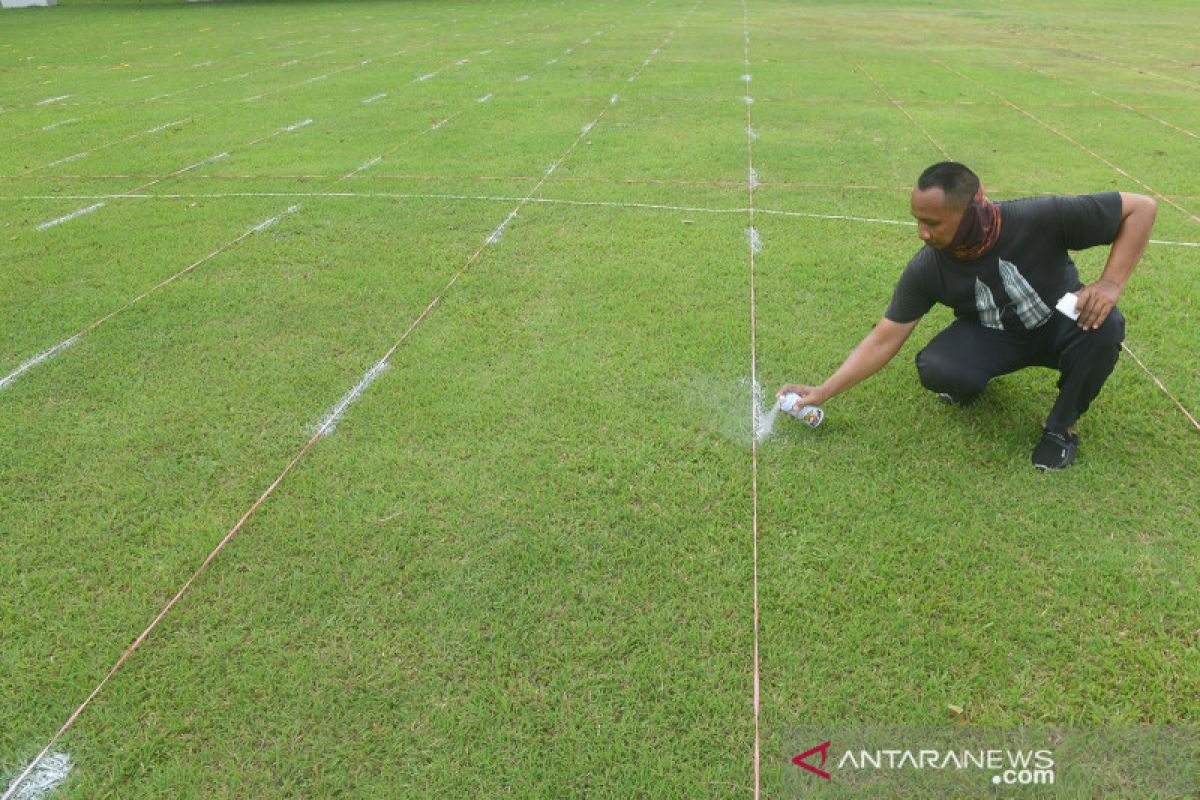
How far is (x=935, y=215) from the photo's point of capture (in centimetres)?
239

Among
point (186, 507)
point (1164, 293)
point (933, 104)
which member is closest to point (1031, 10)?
point (933, 104)

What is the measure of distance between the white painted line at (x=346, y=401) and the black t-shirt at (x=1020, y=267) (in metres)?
2.44

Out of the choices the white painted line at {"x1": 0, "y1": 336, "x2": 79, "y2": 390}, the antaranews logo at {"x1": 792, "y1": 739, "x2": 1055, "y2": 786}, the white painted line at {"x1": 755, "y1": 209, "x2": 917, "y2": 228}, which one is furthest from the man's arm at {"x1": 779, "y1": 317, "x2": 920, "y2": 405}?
the white painted line at {"x1": 0, "y1": 336, "x2": 79, "y2": 390}

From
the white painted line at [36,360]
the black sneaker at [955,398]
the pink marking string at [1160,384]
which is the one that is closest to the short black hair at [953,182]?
the black sneaker at [955,398]

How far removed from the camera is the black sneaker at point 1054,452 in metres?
2.76

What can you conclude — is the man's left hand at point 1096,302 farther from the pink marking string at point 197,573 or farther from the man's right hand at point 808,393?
the pink marking string at point 197,573

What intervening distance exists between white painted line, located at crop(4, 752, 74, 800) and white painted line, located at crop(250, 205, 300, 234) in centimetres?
413

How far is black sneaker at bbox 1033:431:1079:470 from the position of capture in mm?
2760

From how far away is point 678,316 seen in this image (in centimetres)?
392

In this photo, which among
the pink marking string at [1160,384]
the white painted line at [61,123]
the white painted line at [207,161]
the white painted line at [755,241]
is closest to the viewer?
the pink marking string at [1160,384]

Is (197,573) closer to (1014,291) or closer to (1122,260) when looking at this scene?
(1014,291)

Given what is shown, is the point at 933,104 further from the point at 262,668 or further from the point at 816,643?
the point at 262,668

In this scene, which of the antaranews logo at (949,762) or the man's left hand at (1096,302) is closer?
the antaranews logo at (949,762)

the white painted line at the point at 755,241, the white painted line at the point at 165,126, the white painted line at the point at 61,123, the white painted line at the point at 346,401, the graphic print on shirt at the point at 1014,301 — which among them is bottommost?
the white painted line at the point at 346,401
